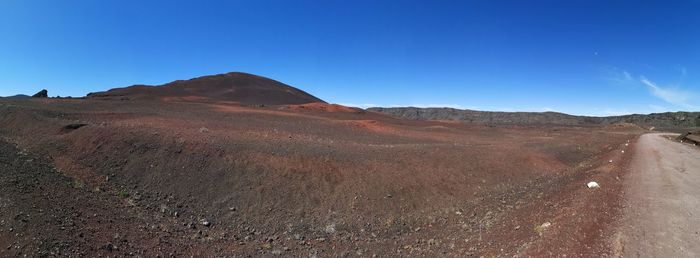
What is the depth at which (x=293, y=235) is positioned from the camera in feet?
28.3

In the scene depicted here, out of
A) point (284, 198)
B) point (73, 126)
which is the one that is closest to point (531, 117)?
point (284, 198)

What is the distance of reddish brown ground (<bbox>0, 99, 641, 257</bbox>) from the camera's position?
694cm

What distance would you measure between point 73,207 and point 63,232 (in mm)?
1366

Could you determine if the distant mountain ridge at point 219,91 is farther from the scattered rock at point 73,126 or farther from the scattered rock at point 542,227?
the scattered rock at point 542,227

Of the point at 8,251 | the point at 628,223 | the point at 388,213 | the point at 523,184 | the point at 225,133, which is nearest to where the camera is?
the point at 8,251

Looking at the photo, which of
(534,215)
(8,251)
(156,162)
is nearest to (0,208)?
(8,251)

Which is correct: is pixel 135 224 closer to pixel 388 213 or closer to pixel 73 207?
pixel 73 207

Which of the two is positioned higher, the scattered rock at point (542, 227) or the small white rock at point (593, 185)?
the small white rock at point (593, 185)

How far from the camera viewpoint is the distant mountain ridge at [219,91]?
1499 inches

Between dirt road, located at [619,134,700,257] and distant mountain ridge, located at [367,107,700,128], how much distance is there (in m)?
59.0

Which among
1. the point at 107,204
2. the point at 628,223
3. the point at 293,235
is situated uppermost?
the point at 628,223

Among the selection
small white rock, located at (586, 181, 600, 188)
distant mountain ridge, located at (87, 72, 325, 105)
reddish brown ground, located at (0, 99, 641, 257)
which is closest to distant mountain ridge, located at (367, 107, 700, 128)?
distant mountain ridge, located at (87, 72, 325, 105)

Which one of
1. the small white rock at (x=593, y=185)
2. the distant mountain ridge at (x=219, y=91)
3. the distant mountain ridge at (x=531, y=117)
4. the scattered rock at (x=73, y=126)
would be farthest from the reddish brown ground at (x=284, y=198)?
the distant mountain ridge at (x=531, y=117)

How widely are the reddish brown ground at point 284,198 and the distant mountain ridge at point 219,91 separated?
23.2m
